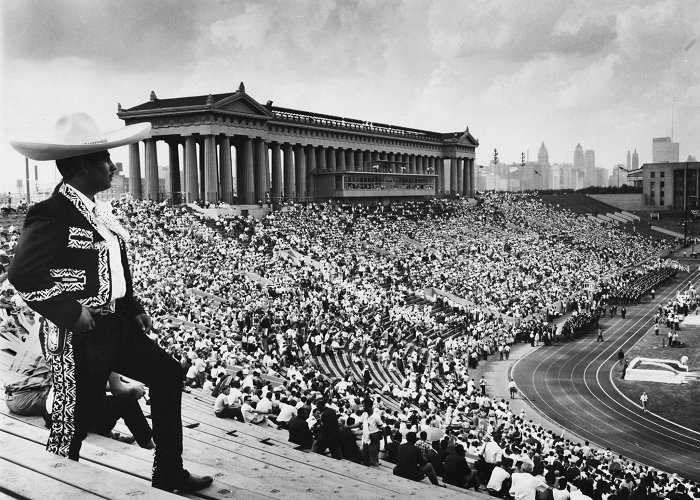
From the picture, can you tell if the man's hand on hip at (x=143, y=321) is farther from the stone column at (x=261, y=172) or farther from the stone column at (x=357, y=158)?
the stone column at (x=357, y=158)

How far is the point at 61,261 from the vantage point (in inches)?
200

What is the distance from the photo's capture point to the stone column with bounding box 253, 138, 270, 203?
7012cm

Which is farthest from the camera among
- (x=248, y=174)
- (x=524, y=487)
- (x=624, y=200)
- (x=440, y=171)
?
(x=624, y=200)

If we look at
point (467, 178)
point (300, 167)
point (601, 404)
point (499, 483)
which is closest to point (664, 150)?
point (467, 178)

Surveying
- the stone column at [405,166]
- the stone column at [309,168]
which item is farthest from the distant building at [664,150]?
the stone column at [309,168]

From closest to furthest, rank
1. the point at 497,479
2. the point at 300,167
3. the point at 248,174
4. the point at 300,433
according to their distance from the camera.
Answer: the point at 300,433
the point at 497,479
the point at 248,174
the point at 300,167

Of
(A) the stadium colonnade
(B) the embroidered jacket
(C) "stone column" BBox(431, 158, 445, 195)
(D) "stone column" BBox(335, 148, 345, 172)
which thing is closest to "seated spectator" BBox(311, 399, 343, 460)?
(B) the embroidered jacket

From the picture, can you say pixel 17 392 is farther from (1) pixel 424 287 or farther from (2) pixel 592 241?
(2) pixel 592 241

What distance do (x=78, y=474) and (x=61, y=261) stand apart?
1552mm

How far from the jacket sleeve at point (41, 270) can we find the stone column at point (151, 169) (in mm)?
62804

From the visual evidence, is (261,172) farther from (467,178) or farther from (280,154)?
(467,178)

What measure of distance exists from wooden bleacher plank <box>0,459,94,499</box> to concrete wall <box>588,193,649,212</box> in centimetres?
13358

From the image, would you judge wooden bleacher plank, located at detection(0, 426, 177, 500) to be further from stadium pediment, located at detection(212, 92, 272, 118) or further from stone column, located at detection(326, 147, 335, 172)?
stone column, located at detection(326, 147, 335, 172)

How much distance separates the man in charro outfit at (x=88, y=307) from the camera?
16.3 ft
